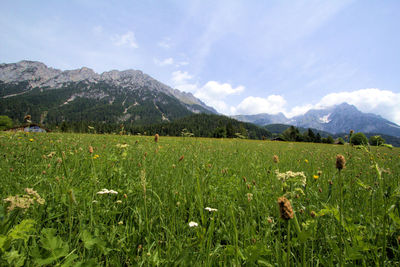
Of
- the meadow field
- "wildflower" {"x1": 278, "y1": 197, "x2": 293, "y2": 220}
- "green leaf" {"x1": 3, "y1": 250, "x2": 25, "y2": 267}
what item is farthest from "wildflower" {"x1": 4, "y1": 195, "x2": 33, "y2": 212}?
"wildflower" {"x1": 278, "y1": 197, "x2": 293, "y2": 220}

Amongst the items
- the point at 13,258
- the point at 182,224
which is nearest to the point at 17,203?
the point at 13,258

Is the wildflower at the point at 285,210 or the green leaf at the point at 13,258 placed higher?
the wildflower at the point at 285,210

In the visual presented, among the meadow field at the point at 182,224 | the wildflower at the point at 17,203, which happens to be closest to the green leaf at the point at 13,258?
the meadow field at the point at 182,224

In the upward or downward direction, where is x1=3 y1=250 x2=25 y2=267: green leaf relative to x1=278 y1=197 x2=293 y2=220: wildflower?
downward

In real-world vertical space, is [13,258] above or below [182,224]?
above

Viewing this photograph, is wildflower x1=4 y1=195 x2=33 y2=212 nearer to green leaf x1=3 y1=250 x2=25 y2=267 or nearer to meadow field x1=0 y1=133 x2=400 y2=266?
meadow field x1=0 y1=133 x2=400 y2=266

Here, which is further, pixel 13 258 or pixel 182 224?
pixel 182 224

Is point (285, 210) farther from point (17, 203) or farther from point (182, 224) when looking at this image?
point (17, 203)

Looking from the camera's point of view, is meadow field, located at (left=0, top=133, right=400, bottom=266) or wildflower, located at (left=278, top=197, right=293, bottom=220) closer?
wildflower, located at (left=278, top=197, right=293, bottom=220)

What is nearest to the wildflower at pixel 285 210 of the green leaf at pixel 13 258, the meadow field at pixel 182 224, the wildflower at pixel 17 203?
the meadow field at pixel 182 224

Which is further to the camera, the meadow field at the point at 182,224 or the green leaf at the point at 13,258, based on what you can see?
the meadow field at the point at 182,224

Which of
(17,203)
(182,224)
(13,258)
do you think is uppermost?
(17,203)

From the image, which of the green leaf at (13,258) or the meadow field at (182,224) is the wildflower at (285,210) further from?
the green leaf at (13,258)

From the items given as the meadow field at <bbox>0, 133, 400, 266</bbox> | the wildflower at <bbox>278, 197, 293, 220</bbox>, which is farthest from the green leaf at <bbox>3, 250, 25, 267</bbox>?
the wildflower at <bbox>278, 197, 293, 220</bbox>
